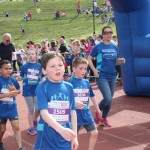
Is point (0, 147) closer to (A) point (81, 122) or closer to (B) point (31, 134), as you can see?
(B) point (31, 134)

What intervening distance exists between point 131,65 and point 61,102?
18.1ft

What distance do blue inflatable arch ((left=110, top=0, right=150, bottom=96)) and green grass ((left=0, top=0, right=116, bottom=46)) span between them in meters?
23.1

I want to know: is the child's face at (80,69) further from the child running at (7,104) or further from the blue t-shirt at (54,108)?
the blue t-shirt at (54,108)

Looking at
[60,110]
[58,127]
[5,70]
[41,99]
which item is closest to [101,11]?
[5,70]

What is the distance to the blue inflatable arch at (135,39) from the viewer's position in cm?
832

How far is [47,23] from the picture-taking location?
134 ft

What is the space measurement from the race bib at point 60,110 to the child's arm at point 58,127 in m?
0.16

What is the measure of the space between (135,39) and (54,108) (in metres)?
5.45

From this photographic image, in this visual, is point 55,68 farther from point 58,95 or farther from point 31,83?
point 31,83

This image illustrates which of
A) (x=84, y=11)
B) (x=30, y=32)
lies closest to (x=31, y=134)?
(x=30, y=32)

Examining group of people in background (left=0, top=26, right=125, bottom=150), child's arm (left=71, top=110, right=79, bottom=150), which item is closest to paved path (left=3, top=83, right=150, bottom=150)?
group of people in background (left=0, top=26, right=125, bottom=150)

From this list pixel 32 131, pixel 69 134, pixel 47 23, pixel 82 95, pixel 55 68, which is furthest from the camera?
pixel 47 23

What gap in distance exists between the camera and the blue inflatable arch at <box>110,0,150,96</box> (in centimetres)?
832

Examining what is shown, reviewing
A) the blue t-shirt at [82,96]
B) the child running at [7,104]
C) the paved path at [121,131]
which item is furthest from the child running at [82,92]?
the child running at [7,104]
